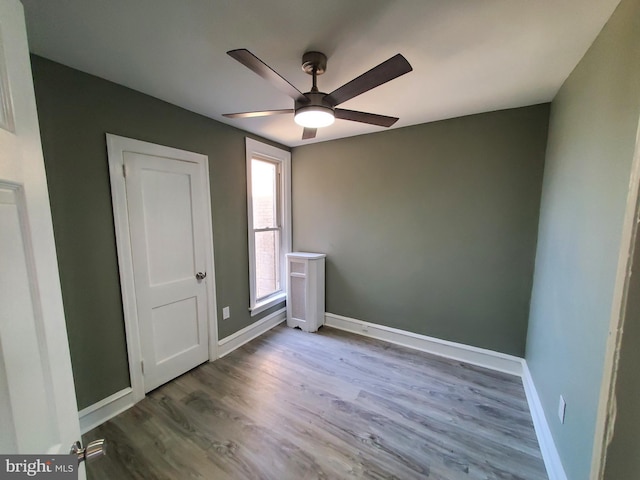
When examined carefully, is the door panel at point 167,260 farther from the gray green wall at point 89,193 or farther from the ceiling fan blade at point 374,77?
the ceiling fan blade at point 374,77

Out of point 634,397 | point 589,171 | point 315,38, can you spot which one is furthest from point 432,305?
point 315,38

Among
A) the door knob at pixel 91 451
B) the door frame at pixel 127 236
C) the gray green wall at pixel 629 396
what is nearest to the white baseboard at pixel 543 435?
the gray green wall at pixel 629 396

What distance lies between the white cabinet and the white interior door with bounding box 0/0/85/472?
245cm

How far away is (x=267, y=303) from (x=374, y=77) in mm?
2681

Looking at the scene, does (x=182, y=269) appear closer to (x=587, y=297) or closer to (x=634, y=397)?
(x=634, y=397)

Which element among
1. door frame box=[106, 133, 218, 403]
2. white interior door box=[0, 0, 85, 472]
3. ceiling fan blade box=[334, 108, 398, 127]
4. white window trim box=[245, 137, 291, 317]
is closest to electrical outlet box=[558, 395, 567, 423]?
ceiling fan blade box=[334, 108, 398, 127]

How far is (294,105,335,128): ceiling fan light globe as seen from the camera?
1.41 m

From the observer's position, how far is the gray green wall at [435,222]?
2.17 metres

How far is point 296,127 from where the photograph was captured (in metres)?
2.57

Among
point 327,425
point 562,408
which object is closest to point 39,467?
point 327,425

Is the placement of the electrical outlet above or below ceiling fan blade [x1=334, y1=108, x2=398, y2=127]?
below

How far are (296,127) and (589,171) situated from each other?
2257 mm

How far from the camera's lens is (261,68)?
114cm

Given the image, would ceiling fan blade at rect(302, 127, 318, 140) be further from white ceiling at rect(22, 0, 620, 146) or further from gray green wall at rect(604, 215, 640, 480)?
gray green wall at rect(604, 215, 640, 480)
